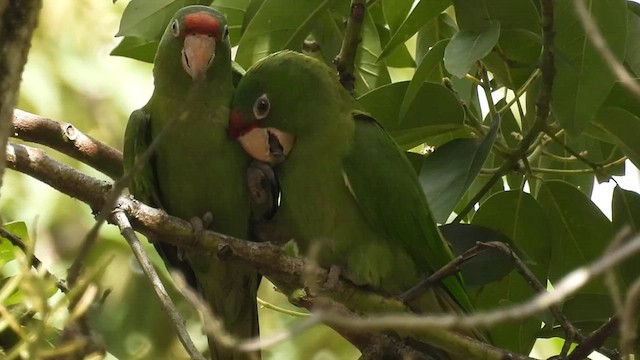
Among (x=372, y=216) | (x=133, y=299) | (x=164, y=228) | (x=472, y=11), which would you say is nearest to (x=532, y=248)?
(x=372, y=216)

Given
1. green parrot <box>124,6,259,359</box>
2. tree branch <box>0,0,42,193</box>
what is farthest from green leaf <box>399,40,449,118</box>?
tree branch <box>0,0,42,193</box>

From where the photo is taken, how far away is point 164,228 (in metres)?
1.23

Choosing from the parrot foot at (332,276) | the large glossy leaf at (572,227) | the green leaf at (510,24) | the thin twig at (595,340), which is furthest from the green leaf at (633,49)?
the parrot foot at (332,276)

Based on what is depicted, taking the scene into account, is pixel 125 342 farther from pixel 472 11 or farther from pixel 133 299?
pixel 472 11

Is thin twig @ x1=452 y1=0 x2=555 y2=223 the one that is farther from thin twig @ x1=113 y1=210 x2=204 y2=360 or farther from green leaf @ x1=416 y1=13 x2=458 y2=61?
thin twig @ x1=113 y1=210 x2=204 y2=360

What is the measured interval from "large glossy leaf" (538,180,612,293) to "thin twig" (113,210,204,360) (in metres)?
0.75

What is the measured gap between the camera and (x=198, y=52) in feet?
5.19

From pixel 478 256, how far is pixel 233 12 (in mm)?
674

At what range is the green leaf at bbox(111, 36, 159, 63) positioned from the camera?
5.26ft

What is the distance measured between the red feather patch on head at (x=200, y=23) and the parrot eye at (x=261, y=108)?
15 centimetres

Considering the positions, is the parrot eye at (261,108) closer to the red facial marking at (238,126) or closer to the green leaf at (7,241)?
the red facial marking at (238,126)

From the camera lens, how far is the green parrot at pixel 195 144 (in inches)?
62.1

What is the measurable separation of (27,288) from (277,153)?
3.02 feet

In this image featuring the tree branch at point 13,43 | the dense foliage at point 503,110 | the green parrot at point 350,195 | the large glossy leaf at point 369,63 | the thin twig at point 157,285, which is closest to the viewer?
the tree branch at point 13,43
